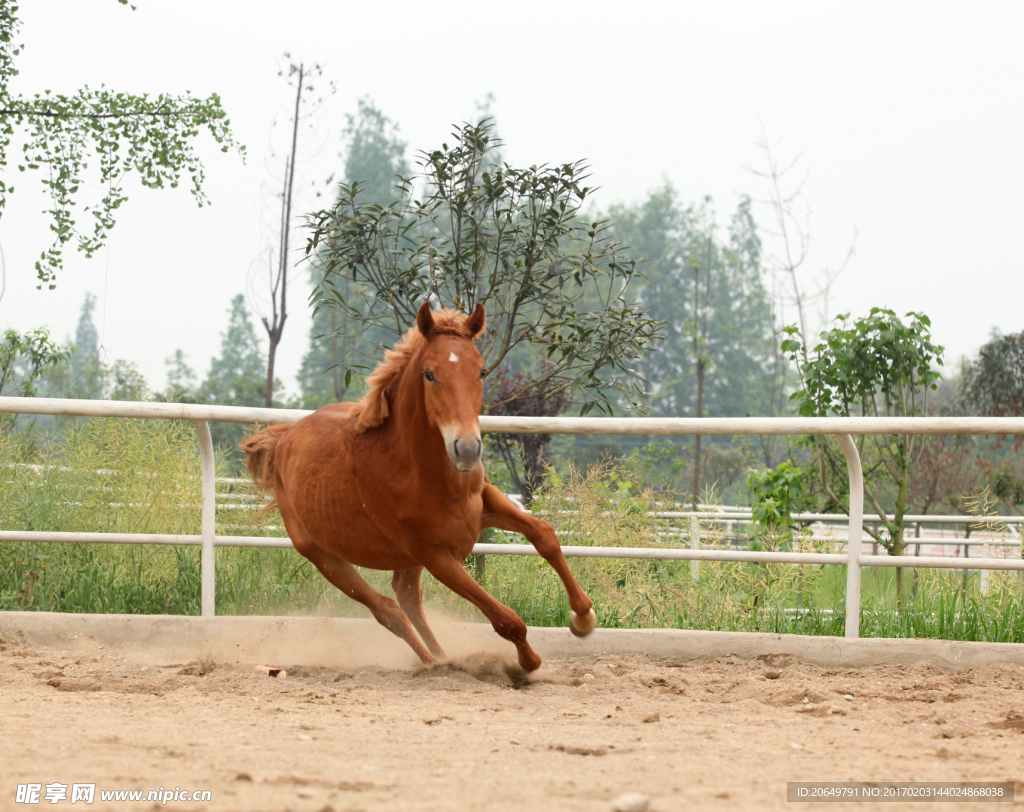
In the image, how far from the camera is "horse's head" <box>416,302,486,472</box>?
11.0 ft

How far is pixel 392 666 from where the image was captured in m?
4.53

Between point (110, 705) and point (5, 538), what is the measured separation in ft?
6.33

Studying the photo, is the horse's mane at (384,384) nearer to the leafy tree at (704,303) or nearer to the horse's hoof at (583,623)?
the horse's hoof at (583,623)

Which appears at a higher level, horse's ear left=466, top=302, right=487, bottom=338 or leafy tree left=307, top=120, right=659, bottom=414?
leafy tree left=307, top=120, right=659, bottom=414

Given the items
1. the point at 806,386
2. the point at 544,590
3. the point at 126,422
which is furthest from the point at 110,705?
the point at 806,386

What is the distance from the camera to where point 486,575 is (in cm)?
519

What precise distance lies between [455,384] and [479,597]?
1008mm

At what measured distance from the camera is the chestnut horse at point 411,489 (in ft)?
11.9

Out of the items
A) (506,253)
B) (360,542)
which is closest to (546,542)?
(360,542)

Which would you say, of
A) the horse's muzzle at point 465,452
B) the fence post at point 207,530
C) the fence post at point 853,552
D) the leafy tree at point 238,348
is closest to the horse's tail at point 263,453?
the fence post at point 207,530

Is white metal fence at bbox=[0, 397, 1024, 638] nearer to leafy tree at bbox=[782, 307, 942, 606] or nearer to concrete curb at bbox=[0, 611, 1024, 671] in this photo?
concrete curb at bbox=[0, 611, 1024, 671]

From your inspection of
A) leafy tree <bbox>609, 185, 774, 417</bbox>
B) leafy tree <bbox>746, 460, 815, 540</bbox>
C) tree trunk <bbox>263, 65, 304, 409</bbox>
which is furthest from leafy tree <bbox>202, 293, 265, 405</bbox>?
leafy tree <bbox>746, 460, 815, 540</bbox>

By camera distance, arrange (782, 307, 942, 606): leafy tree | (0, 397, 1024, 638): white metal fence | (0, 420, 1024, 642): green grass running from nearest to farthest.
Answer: (0, 397, 1024, 638): white metal fence → (0, 420, 1024, 642): green grass → (782, 307, 942, 606): leafy tree

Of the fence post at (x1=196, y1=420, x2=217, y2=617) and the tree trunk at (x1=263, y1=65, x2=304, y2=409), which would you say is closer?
the fence post at (x1=196, y1=420, x2=217, y2=617)
